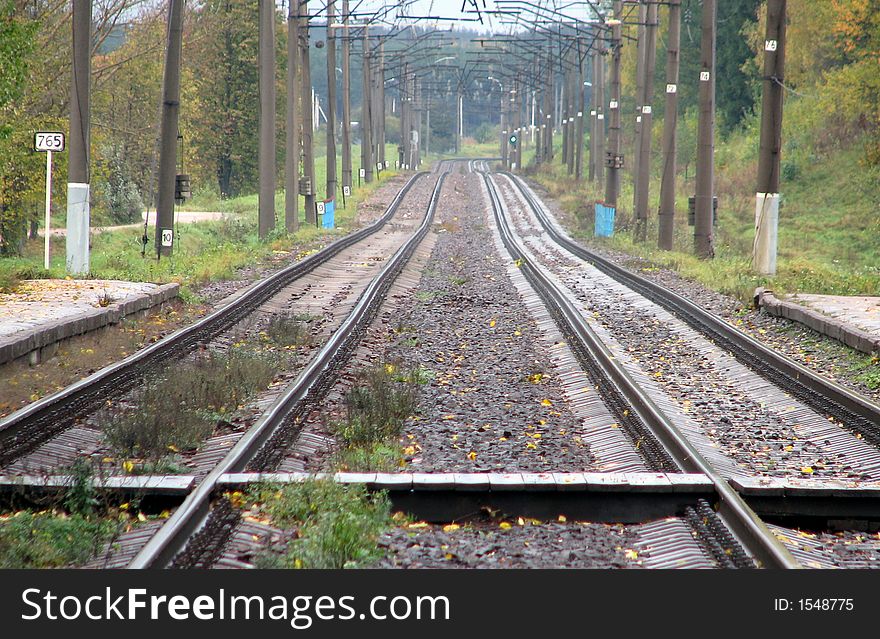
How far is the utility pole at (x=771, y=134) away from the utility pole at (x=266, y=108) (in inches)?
579

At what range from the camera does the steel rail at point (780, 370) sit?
9.09m

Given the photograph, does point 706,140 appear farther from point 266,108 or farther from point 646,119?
point 266,108

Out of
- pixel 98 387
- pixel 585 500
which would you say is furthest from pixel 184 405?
pixel 585 500

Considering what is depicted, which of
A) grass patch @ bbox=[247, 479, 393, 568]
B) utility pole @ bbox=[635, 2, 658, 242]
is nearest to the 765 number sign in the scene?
grass patch @ bbox=[247, 479, 393, 568]

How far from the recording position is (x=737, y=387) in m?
10.9

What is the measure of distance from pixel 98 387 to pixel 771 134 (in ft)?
50.1

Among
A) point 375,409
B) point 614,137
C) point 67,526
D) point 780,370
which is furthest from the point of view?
point 614,137

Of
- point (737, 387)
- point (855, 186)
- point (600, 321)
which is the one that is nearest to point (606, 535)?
point (737, 387)

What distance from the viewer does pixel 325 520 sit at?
5.69 metres

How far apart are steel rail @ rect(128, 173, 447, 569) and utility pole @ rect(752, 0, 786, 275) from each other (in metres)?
8.69

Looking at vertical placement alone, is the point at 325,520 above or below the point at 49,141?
below

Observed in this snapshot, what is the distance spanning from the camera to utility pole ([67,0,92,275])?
759 inches

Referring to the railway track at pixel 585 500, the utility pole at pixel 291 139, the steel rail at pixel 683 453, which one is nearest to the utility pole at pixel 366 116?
the utility pole at pixel 291 139

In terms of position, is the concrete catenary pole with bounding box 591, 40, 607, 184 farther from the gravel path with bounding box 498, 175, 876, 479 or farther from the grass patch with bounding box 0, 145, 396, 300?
the gravel path with bounding box 498, 175, 876, 479
